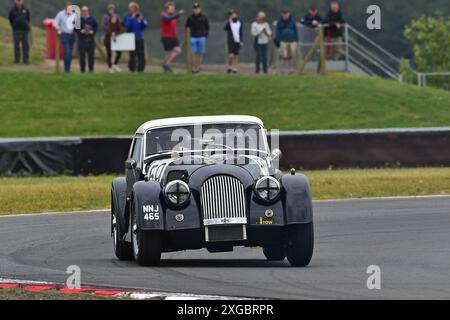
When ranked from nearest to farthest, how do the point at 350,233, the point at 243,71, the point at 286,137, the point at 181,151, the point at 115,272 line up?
the point at 115,272 → the point at 181,151 → the point at 350,233 → the point at 286,137 → the point at 243,71

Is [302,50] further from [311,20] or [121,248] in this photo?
[121,248]

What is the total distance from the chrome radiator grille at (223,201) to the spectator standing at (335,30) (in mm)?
23330

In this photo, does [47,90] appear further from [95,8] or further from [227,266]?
[227,266]

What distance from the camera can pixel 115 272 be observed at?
1141 cm

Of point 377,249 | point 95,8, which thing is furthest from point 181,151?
point 95,8

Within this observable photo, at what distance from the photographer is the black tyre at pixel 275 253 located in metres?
12.4

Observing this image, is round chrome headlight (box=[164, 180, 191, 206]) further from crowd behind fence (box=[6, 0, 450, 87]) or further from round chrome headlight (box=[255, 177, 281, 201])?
crowd behind fence (box=[6, 0, 450, 87])

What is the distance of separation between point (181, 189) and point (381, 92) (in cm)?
2366

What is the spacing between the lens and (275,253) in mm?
12461

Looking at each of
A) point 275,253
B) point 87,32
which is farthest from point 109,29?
point 275,253

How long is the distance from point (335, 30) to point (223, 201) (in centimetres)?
2418

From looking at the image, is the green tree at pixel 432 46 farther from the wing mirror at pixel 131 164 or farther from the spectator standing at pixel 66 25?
the wing mirror at pixel 131 164

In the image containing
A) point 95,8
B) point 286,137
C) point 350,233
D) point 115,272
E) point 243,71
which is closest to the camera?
point 115,272

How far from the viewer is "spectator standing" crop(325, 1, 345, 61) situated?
34.7 metres
